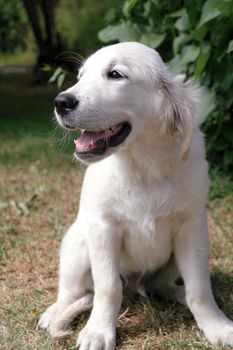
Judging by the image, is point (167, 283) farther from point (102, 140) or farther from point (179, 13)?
point (179, 13)

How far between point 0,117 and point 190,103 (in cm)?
860

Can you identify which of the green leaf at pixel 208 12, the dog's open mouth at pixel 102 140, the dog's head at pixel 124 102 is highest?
the dog's head at pixel 124 102

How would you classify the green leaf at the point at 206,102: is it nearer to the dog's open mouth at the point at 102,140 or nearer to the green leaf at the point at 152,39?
the green leaf at the point at 152,39

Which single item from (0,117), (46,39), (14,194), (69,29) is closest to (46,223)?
(14,194)

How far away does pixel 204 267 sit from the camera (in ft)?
9.08

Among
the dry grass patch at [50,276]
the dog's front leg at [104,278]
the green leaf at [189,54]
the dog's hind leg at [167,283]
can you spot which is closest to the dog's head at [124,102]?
the dog's front leg at [104,278]

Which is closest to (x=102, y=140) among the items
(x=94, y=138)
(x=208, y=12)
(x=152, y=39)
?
(x=94, y=138)

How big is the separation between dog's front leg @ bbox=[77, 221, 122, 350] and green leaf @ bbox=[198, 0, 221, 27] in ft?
6.60

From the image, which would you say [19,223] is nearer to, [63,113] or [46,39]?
[63,113]

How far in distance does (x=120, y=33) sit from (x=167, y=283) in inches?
100

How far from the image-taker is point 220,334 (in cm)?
266

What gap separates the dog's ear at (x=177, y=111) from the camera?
2.59 meters

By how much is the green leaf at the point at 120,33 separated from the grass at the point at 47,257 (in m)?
1.37

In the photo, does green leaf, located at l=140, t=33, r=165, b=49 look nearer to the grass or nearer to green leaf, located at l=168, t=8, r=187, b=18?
green leaf, located at l=168, t=8, r=187, b=18
